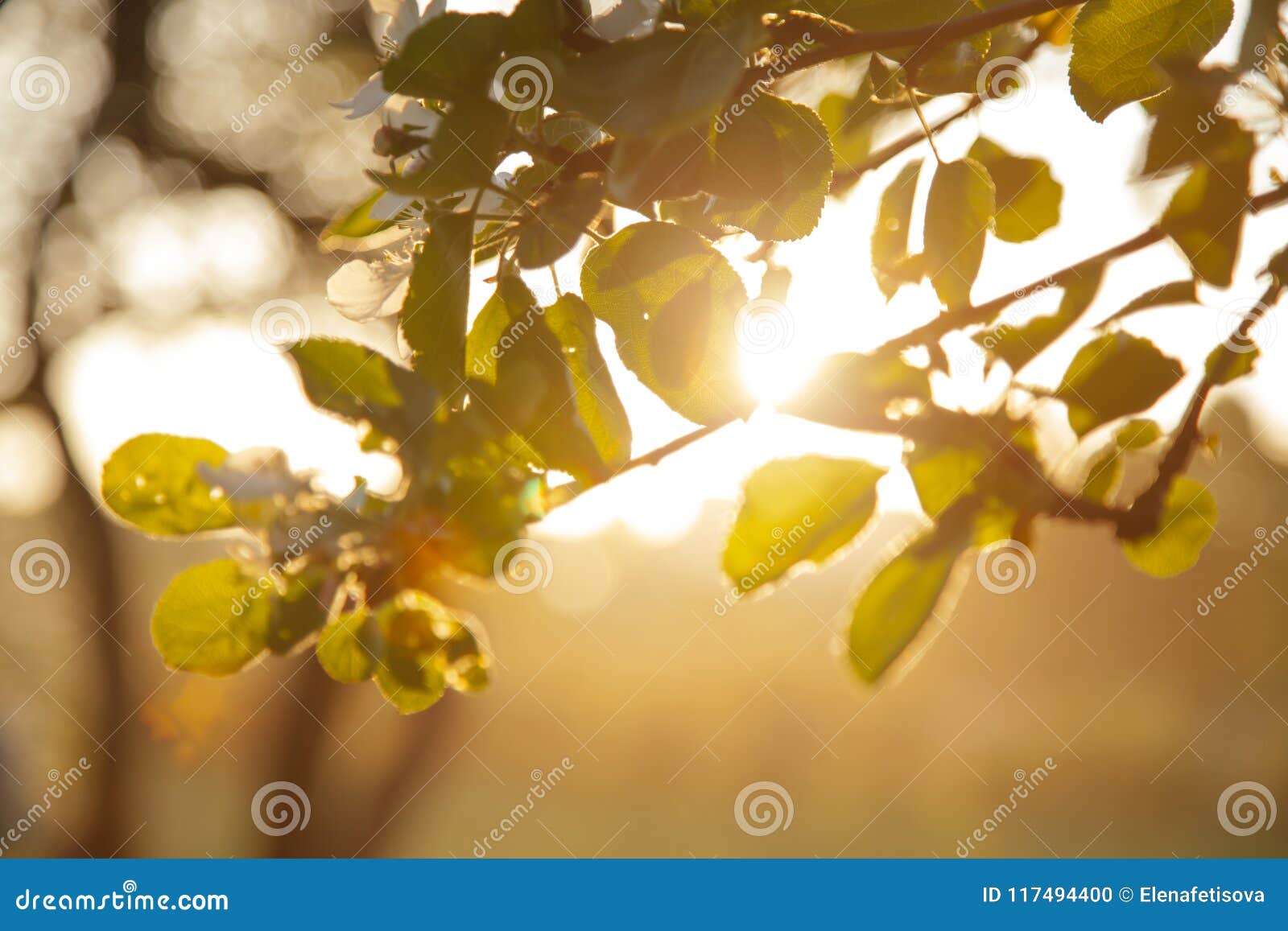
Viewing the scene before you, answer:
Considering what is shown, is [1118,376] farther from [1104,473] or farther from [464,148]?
[464,148]

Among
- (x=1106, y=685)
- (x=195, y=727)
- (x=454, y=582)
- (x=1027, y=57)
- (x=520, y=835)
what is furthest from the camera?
(x=1106, y=685)

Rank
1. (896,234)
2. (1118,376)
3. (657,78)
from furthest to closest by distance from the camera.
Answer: (896,234) → (1118,376) → (657,78)

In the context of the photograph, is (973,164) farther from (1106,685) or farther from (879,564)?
(1106,685)

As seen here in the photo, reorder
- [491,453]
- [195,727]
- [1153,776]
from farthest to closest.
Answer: [1153,776] < [195,727] < [491,453]

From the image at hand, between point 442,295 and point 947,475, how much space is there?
0.35 metres

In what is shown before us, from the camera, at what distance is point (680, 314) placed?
515 mm

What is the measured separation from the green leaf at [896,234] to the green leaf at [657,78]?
40cm

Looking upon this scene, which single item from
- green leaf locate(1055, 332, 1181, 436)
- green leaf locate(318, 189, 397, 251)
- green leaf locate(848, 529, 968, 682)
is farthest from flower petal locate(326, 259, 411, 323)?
green leaf locate(1055, 332, 1181, 436)

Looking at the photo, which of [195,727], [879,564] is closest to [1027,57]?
[879,564]

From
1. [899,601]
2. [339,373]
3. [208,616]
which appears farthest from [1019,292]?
[208,616]

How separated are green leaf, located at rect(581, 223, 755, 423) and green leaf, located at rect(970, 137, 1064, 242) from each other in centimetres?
39

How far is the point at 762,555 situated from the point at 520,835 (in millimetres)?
6767

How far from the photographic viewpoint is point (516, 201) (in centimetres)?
50

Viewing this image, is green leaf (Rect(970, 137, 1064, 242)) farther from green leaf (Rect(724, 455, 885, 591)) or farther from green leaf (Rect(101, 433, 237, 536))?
green leaf (Rect(101, 433, 237, 536))
